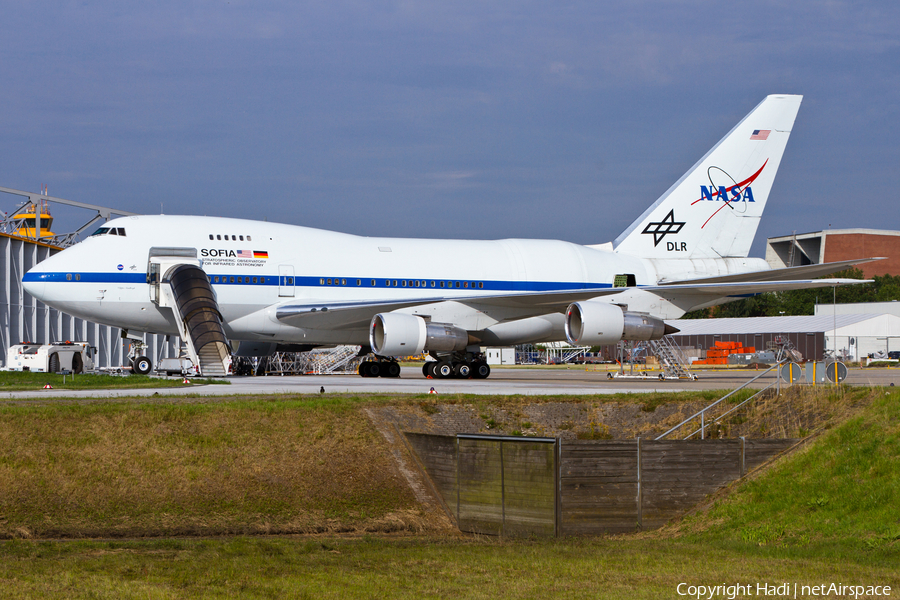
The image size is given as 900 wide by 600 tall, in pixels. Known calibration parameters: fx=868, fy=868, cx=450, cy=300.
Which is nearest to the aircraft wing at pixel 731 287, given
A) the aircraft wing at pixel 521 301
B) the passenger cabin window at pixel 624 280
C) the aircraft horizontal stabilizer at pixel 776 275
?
the aircraft wing at pixel 521 301

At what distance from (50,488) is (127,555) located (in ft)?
11.8

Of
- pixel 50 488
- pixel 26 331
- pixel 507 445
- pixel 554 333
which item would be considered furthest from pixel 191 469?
pixel 26 331

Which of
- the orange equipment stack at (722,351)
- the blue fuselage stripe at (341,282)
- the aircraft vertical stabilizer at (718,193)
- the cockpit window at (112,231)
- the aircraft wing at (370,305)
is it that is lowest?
the orange equipment stack at (722,351)

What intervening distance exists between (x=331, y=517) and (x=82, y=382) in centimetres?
1253

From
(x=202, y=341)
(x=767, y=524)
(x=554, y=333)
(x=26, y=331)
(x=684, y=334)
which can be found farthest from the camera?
(x=684, y=334)

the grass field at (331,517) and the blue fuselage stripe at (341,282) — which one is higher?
the blue fuselage stripe at (341,282)

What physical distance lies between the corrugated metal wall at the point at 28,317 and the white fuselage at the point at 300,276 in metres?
17.3

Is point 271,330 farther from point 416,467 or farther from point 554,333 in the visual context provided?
point 416,467

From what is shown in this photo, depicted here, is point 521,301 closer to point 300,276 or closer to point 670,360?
point 300,276

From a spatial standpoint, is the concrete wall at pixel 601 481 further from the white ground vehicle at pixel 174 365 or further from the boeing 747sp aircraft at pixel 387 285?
the white ground vehicle at pixel 174 365

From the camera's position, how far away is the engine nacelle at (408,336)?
85.7 feet

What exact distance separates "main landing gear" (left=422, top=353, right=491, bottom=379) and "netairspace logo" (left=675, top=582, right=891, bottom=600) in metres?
20.4

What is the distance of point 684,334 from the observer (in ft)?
266

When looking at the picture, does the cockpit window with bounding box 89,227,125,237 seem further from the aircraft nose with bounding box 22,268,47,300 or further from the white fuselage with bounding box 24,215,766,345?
the aircraft nose with bounding box 22,268,47,300
